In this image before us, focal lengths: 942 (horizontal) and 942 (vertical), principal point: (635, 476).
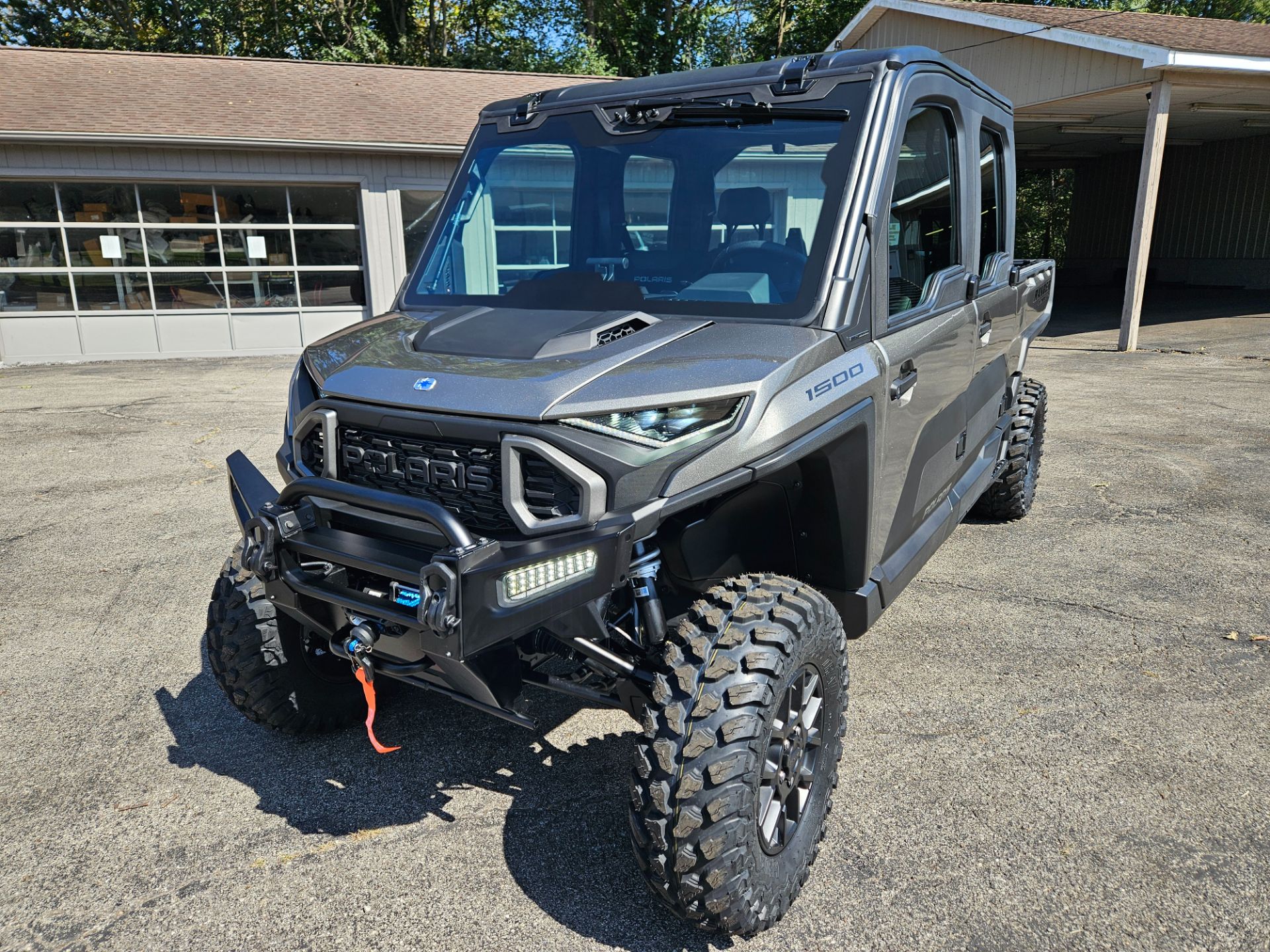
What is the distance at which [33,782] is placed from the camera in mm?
3387

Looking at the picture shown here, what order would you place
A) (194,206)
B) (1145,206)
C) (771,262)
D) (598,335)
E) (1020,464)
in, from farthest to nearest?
(194,206), (1145,206), (1020,464), (771,262), (598,335)

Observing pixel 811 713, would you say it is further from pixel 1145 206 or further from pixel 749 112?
pixel 1145 206

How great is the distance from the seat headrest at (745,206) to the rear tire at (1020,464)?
3018 millimetres

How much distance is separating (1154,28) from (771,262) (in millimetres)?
16224

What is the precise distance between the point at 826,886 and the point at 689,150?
2.47 meters

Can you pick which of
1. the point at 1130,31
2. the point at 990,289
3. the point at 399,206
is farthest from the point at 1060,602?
the point at 399,206

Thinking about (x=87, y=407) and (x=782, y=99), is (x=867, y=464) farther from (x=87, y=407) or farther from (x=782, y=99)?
(x=87, y=407)

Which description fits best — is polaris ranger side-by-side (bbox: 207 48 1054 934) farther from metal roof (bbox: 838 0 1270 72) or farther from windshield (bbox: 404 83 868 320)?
metal roof (bbox: 838 0 1270 72)

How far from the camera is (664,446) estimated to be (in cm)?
245

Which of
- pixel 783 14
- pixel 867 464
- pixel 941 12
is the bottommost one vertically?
pixel 867 464

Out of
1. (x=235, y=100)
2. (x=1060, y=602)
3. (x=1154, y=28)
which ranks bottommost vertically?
(x=1060, y=602)

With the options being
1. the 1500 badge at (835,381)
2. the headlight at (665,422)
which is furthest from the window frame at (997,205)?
the headlight at (665,422)

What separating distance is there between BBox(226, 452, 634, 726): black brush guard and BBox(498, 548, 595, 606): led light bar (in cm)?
2

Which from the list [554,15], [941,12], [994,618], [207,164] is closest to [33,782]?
[994,618]
